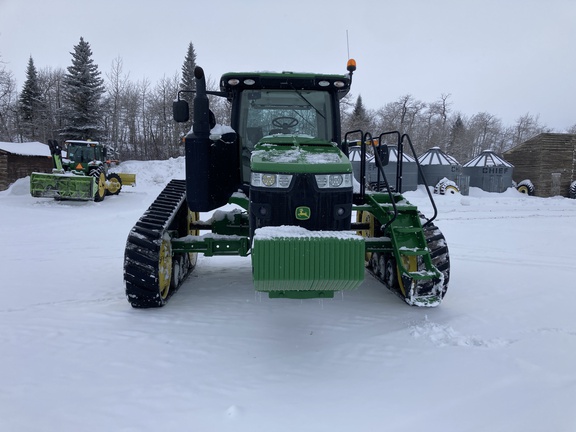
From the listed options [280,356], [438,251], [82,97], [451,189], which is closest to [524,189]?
[451,189]

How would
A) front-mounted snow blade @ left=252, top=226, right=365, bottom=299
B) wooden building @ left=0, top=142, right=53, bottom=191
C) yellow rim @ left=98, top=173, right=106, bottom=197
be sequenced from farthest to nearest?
1. wooden building @ left=0, top=142, right=53, bottom=191
2. yellow rim @ left=98, top=173, right=106, bottom=197
3. front-mounted snow blade @ left=252, top=226, right=365, bottom=299

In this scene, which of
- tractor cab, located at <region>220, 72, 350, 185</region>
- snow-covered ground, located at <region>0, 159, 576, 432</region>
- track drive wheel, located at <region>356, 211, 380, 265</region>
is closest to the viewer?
snow-covered ground, located at <region>0, 159, 576, 432</region>

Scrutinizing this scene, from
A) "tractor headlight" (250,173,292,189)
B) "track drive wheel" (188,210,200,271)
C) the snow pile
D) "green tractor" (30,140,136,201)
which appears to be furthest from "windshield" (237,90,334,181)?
the snow pile

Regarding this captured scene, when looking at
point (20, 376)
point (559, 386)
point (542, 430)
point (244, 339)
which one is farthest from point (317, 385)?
point (20, 376)

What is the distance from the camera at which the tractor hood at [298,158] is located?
4039mm

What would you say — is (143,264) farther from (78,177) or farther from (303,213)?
(78,177)

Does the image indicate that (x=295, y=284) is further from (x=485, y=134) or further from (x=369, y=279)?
(x=485, y=134)

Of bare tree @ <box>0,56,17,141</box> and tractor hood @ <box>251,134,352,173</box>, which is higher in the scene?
bare tree @ <box>0,56,17,141</box>

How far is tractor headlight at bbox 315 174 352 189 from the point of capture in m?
4.06

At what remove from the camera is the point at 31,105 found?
149ft

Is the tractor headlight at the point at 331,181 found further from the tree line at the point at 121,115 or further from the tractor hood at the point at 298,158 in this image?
the tree line at the point at 121,115

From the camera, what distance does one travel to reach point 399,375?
11.1ft

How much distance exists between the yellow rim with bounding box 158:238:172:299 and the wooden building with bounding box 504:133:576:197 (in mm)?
30586

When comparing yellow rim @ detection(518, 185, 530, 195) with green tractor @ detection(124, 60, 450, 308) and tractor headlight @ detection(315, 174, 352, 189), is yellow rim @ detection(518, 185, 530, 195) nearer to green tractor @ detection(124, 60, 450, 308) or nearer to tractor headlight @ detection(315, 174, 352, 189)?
green tractor @ detection(124, 60, 450, 308)
